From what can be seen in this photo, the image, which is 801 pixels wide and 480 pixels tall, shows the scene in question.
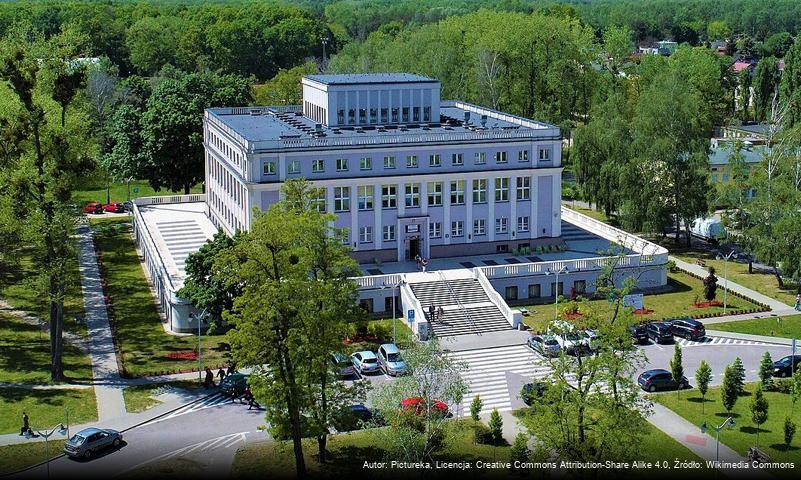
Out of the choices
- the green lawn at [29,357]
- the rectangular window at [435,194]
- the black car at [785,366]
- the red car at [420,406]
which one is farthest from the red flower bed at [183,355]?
the black car at [785,366]

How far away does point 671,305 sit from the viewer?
80750mm

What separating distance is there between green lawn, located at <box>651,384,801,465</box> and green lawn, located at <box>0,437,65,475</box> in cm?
2886

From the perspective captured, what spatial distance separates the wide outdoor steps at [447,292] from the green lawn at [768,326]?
1602cm

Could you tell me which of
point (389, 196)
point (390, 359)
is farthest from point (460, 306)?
point (390, 359)

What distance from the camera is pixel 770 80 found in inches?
6452

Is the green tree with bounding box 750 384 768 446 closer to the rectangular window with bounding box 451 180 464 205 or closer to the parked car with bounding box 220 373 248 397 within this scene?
the parked car with bounding box 220 373 248 397

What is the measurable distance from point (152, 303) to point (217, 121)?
21.5 metres

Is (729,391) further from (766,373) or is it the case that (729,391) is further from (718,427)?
(718,427)

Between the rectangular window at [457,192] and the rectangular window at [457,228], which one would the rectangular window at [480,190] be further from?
the rectangular window at [457,228]

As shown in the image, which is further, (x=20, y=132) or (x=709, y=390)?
(x=20, y=132)

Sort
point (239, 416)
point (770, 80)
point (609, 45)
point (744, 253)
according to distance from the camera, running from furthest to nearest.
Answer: point (609, 45), point (770, 80), point (744, 253), point (239, 416)

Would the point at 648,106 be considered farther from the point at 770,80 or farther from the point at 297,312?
the point at 770,80

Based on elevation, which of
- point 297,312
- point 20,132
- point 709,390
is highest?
point 20,132

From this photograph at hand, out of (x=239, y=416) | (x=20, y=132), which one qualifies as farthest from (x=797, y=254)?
(x=20, y=132)
